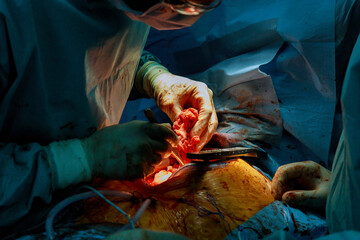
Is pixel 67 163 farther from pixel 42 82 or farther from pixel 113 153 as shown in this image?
pixel 42 82

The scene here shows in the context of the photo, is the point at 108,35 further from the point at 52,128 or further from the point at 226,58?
the point at 226,58

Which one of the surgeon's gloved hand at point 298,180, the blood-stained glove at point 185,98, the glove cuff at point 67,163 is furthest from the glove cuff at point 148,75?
the surgeon's gloved hand at point 298,180

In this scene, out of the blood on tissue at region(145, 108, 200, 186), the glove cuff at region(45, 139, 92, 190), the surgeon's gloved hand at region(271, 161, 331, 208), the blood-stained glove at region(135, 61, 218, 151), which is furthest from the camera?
the blood-stained glove at region(135, 61, 218, 151)

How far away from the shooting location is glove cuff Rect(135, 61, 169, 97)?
2.67m

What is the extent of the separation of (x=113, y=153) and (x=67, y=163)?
0.23 m

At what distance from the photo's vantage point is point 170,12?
3.75 feet

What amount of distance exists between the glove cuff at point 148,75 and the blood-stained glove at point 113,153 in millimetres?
1310

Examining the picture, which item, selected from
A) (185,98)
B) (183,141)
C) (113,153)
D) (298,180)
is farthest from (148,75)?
(298,180)

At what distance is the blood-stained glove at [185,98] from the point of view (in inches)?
86.7

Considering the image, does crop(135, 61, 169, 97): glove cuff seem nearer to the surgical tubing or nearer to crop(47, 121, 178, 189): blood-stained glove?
crop(47, 121, 178, 189): blood-stained glove

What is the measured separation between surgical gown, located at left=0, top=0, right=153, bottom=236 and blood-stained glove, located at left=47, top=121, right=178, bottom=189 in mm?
78

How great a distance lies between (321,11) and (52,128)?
2.19 metres

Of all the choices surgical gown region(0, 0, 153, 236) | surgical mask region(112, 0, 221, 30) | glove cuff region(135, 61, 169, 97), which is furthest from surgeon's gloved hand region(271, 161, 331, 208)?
glove cuff region(135, 61, 169, 97)

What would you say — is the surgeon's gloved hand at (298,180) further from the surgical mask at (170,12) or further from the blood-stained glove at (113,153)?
the surgical mask at (170,12)
